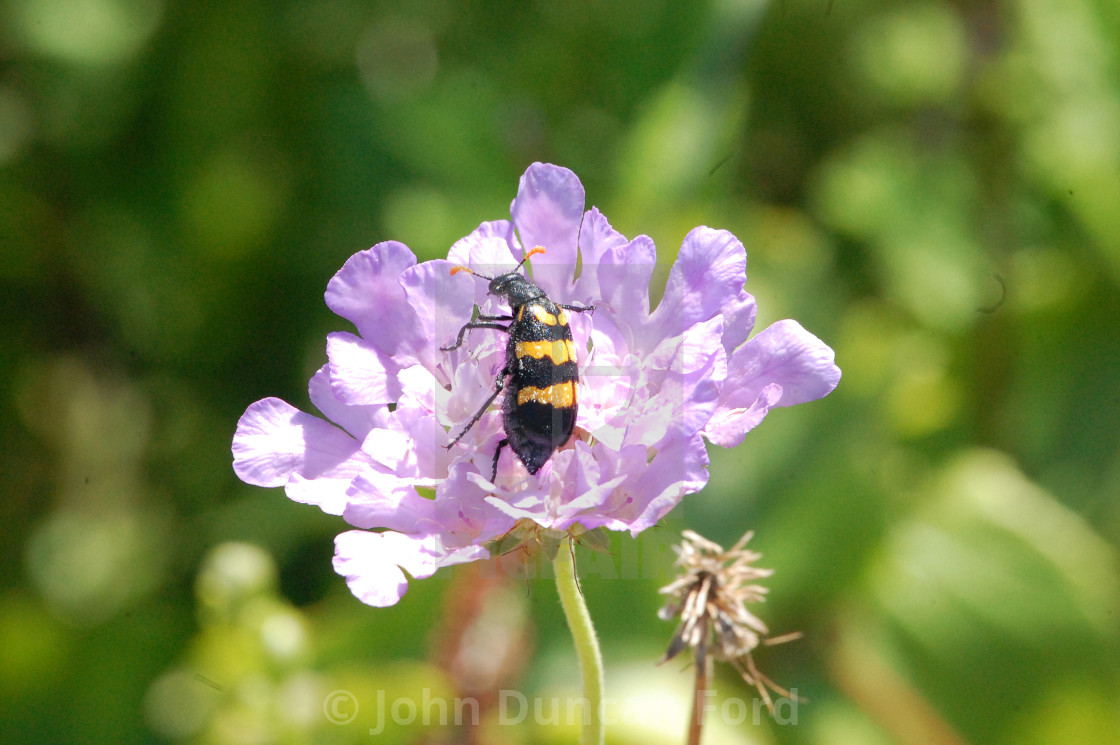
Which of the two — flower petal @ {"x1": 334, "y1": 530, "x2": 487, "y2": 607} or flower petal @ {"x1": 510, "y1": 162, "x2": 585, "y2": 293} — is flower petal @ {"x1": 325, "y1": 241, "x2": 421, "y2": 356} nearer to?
flower petal @ {"x1": 510, "y1": 162, "x2": 585, "y2": 293}

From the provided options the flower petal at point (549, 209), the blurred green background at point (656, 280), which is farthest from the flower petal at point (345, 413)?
the blurred green background at point (656, 280)

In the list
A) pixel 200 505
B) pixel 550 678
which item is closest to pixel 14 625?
pixel 200 505

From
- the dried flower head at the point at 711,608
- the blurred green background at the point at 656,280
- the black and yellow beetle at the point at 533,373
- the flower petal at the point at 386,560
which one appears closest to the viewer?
the flower petal at the point at 386,560

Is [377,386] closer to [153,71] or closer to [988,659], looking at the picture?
[988,659]

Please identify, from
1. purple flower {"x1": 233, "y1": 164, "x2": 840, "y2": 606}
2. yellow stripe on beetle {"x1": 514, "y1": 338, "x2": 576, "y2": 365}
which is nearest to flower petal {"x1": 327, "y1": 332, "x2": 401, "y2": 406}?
purple flower {"x1": 233, "y1": 164, "x2": 840, "y2": 606}

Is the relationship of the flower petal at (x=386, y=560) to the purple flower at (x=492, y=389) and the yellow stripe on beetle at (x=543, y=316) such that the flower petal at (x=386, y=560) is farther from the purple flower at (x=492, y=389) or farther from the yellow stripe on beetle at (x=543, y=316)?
the yellow stripe on beetle at (x=543, y=316)

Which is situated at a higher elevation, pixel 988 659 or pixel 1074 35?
pixel 1074 35
